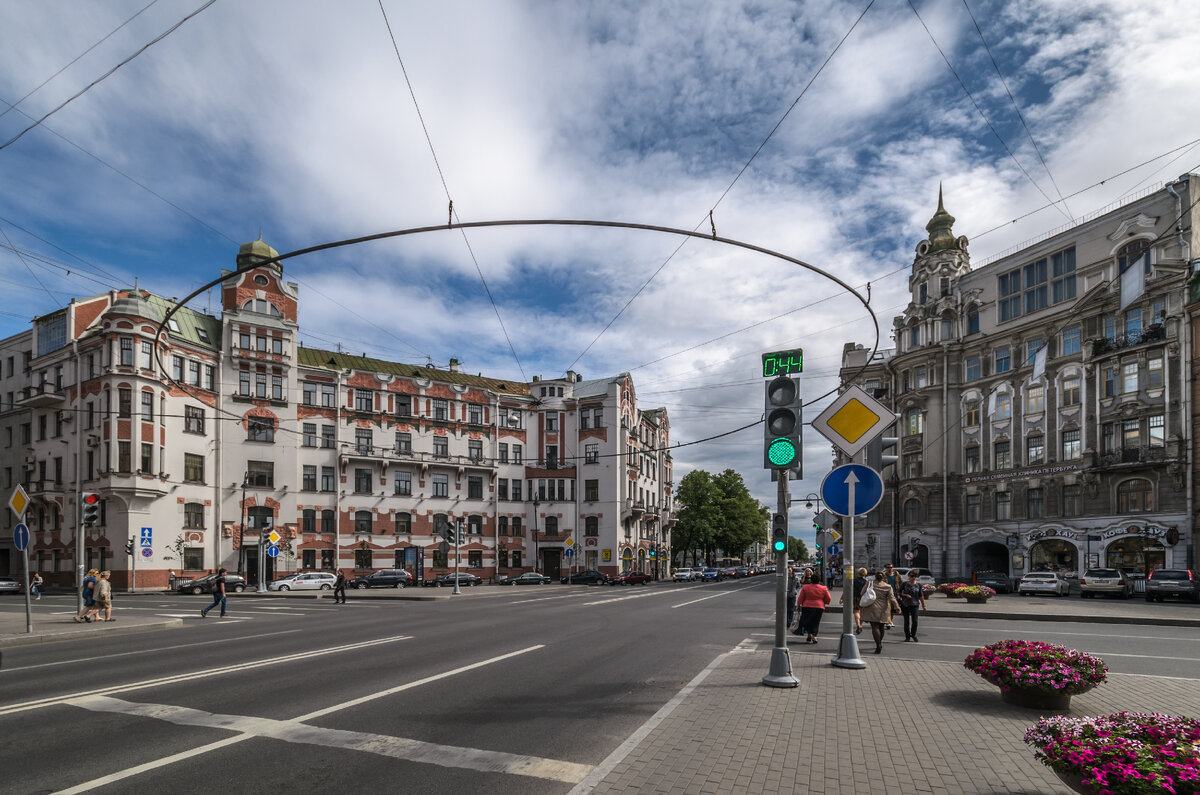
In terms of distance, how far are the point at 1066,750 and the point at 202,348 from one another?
51.9 metres

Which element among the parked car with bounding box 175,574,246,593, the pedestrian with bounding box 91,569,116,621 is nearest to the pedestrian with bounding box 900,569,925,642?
the pedestrian with bounding box 91,569,116,621

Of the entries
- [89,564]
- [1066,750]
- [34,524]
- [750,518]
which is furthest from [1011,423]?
[34,524]

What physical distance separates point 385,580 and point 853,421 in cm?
4532

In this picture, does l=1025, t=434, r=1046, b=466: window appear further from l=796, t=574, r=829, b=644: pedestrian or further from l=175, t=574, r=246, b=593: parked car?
l=175, t=574, r=246, b=593: parked car

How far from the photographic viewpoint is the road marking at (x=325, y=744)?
6.32m

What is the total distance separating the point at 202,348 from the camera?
157 ft

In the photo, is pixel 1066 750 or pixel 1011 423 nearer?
pixel 1066 750

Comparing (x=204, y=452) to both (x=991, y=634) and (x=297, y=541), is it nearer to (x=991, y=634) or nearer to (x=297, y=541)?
(x=297, y=541)

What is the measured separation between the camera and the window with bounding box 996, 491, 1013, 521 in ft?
163

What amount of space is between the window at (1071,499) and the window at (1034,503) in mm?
1875

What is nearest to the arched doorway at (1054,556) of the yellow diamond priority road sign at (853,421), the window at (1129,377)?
the window at (1129,377)

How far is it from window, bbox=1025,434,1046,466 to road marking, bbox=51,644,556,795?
49.9 m

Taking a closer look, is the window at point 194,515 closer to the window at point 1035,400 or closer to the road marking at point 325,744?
the road marking at point 325,744

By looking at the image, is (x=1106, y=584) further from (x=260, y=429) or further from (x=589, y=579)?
(x=260, y=429)
